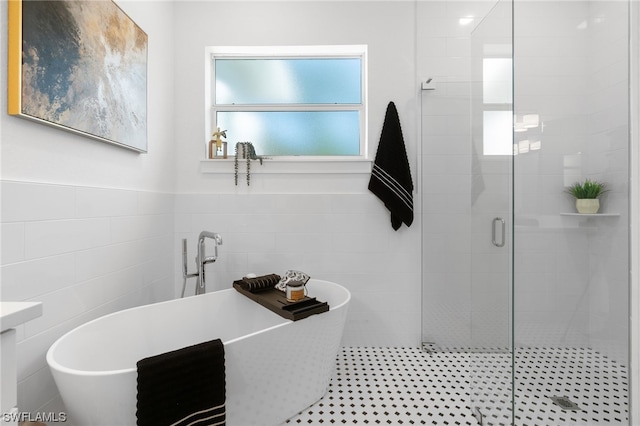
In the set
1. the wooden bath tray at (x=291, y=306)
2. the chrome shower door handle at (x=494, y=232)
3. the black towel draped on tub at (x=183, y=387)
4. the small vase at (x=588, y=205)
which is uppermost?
the small vase at (x=588, y=205)

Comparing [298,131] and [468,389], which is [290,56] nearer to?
[298,131]

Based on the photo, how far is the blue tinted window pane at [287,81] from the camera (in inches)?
96.0

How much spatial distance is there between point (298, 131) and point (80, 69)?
1426 millimetres

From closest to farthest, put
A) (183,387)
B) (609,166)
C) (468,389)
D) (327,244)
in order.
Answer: (183,387), (609,166), (468,389), (327,244)

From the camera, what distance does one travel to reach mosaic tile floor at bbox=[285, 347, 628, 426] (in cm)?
119

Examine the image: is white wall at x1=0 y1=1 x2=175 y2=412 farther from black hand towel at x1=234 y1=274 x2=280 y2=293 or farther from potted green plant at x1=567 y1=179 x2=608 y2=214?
potted green plant at x1=567 y1=179 x2=608 y2=214

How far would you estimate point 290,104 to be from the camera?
2428 millimetres

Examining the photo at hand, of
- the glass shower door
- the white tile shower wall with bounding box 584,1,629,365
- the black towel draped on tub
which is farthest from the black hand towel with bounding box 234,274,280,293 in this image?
the white tile shower wall with bounding box 584,1,629,365

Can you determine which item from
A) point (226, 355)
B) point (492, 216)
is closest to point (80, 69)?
point (226, 355)

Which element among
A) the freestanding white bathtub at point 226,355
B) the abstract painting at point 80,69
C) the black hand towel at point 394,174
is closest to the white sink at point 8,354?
the freestanding white bathtub at point 226,355

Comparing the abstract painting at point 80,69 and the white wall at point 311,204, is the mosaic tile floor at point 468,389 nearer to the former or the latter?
the white wall at point 311,204

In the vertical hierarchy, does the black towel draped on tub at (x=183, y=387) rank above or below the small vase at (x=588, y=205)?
below

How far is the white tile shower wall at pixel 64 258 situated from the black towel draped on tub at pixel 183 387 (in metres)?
0.55

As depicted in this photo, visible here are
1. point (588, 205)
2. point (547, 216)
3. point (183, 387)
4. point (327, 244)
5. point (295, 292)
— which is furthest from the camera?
point (327, 244)
